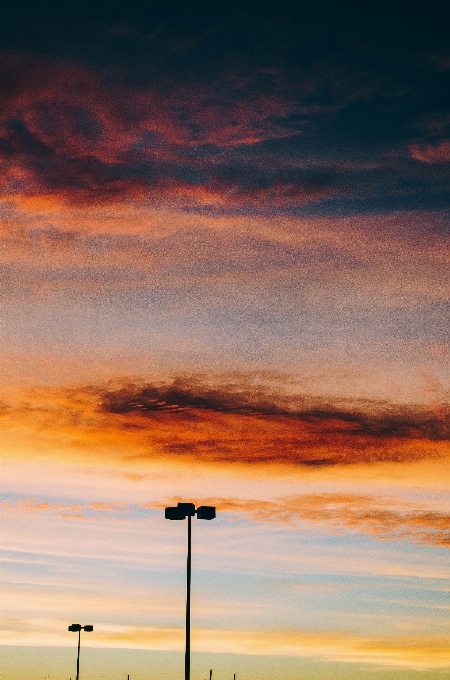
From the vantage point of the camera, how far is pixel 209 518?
111ft

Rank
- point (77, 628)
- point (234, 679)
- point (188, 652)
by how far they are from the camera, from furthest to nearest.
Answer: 1. point (234, 679)
2. point (77, 628)
3. point (188, 652)

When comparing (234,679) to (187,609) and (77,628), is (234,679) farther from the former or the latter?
(187,609)

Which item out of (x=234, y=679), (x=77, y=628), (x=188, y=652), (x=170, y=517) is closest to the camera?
(x=188, y=652)

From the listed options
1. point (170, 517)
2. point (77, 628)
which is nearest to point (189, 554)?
point (170, 517)

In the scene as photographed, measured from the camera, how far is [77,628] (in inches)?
2452

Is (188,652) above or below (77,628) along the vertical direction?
below

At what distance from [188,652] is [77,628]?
33.8m

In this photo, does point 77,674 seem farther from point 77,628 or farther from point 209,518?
point 209,518

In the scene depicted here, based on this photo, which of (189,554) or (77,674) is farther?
(77,674)

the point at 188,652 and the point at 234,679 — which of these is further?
the point at 234,679

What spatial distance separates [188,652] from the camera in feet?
101

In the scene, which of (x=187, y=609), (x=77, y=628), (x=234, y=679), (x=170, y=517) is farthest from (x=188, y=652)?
(x=234, y=679)

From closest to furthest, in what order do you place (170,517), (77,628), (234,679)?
(170,517), (77,628), (234,679)

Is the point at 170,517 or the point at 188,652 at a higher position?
the point at 170,517
